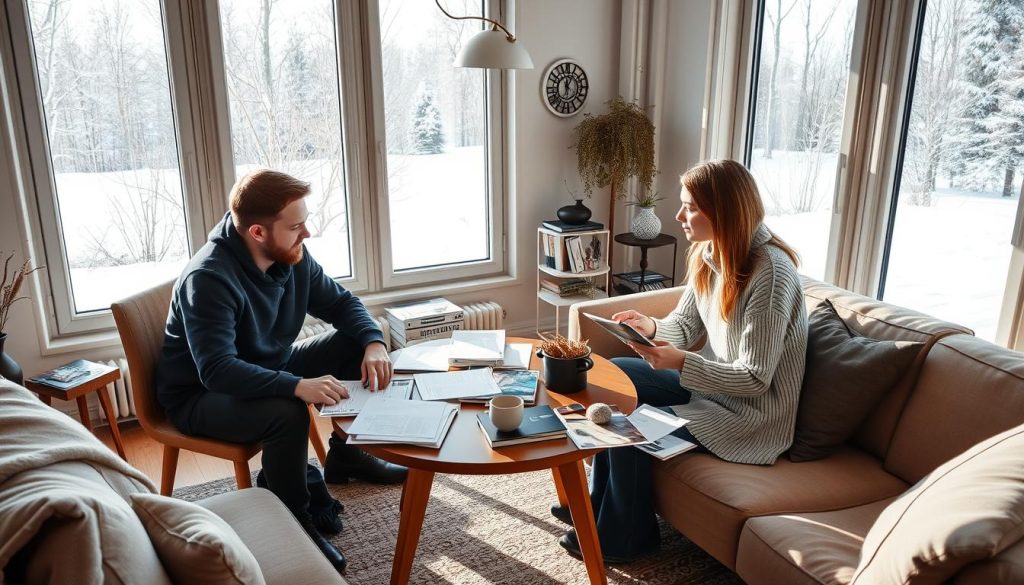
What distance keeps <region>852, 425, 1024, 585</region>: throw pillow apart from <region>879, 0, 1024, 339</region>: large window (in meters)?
1.40

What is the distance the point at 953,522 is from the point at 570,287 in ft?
9.19

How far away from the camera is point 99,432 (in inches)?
121

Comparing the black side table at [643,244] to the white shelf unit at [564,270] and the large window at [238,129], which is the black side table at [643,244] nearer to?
the white shelf unit at [564,270]

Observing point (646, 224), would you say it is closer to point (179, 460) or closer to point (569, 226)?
point (569, 226)

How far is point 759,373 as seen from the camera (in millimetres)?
2021

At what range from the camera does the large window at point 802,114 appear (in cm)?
312

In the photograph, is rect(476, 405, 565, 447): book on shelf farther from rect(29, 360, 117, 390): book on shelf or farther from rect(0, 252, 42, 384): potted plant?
rect(0, 252, 42, 384): potted plant

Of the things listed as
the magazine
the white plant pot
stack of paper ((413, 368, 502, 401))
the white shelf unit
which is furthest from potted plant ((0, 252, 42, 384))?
the white plant pot

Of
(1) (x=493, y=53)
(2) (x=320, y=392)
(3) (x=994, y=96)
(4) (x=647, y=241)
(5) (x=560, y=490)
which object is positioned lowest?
(5) (x=560, y=490)

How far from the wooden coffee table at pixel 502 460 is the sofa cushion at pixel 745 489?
0.24 metres

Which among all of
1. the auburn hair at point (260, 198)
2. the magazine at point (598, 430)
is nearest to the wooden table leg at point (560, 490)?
the magazine at point (598, 430)

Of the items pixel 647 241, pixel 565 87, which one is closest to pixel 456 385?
pixel 647 241

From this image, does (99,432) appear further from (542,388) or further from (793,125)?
(793,125)

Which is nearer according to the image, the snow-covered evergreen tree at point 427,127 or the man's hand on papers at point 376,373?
the man's hand on papers at point 376,373
